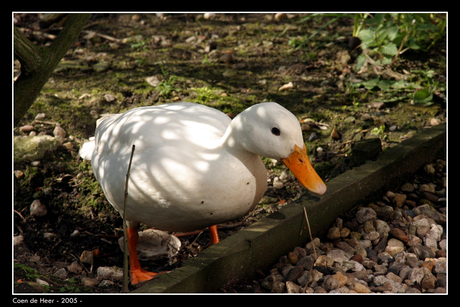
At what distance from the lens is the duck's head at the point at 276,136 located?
88.8 inches

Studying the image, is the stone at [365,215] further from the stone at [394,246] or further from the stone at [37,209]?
the stone at [37,209]

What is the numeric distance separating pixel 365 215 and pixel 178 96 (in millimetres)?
2454

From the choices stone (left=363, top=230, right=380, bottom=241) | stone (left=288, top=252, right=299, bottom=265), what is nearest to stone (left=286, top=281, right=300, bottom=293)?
stone (left=288, top=252, right=299, bottom=265)

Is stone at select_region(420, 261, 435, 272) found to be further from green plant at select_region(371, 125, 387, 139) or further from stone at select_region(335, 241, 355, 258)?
green plant at select_region(371, 125, 387, 139)

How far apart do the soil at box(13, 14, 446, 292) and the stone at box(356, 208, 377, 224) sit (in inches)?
24.4

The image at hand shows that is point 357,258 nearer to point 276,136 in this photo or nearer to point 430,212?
point 430,212

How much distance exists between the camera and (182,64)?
16.7 ft

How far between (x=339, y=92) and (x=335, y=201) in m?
2.09

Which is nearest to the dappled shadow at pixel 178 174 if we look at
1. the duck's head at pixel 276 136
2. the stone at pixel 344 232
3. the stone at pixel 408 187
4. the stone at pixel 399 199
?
the duck's head at pixel 276 136

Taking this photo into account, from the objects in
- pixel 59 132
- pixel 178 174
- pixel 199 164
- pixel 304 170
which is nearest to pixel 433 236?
pixel 304 170

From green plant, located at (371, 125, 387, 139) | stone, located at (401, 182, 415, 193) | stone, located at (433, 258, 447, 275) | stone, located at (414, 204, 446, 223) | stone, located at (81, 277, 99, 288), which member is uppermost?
green plant, located at (371, 125, 387, 139)

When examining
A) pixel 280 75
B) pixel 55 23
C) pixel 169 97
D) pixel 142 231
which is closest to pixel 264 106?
pixel 142 231

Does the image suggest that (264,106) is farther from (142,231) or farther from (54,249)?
(54,249)

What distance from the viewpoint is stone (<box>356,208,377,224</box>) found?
2.78 metres
